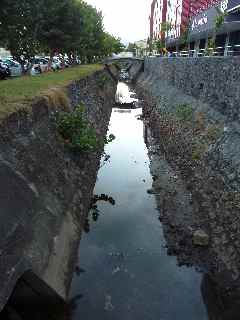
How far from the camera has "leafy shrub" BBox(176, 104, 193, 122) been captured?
26378 millimetres

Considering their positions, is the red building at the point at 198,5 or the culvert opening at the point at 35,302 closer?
the culvert opening at the point at 35,302

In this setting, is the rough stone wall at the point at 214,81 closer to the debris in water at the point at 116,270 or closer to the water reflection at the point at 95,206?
the water reflection at the point at 95,206

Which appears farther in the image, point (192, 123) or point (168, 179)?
point (192, 123)

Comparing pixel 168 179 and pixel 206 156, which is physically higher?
pixel 206 156

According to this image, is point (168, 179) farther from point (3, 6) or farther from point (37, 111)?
point (3, 6)

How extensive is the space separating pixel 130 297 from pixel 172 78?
3153cm

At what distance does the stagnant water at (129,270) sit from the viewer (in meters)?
11.2

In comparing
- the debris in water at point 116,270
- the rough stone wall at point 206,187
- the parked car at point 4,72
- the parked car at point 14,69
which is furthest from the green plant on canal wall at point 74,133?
the parked car at point 14,69

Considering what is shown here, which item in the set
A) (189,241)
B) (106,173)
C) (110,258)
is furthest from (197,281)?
(106,173)

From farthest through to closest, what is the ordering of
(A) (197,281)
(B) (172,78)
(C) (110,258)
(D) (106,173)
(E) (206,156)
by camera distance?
(B) (172,78)
(D) (106,173)
(E) (206,156)
(C) (110,258)
(A) (197,281)

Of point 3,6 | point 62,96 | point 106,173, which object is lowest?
point 106,173

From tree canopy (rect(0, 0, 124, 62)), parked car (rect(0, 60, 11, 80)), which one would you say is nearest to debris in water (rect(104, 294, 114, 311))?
tree canopy (rect(0, 0, 124, 62))

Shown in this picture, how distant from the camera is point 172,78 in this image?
1576 inches

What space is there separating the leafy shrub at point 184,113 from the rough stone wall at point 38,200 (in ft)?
37.3
